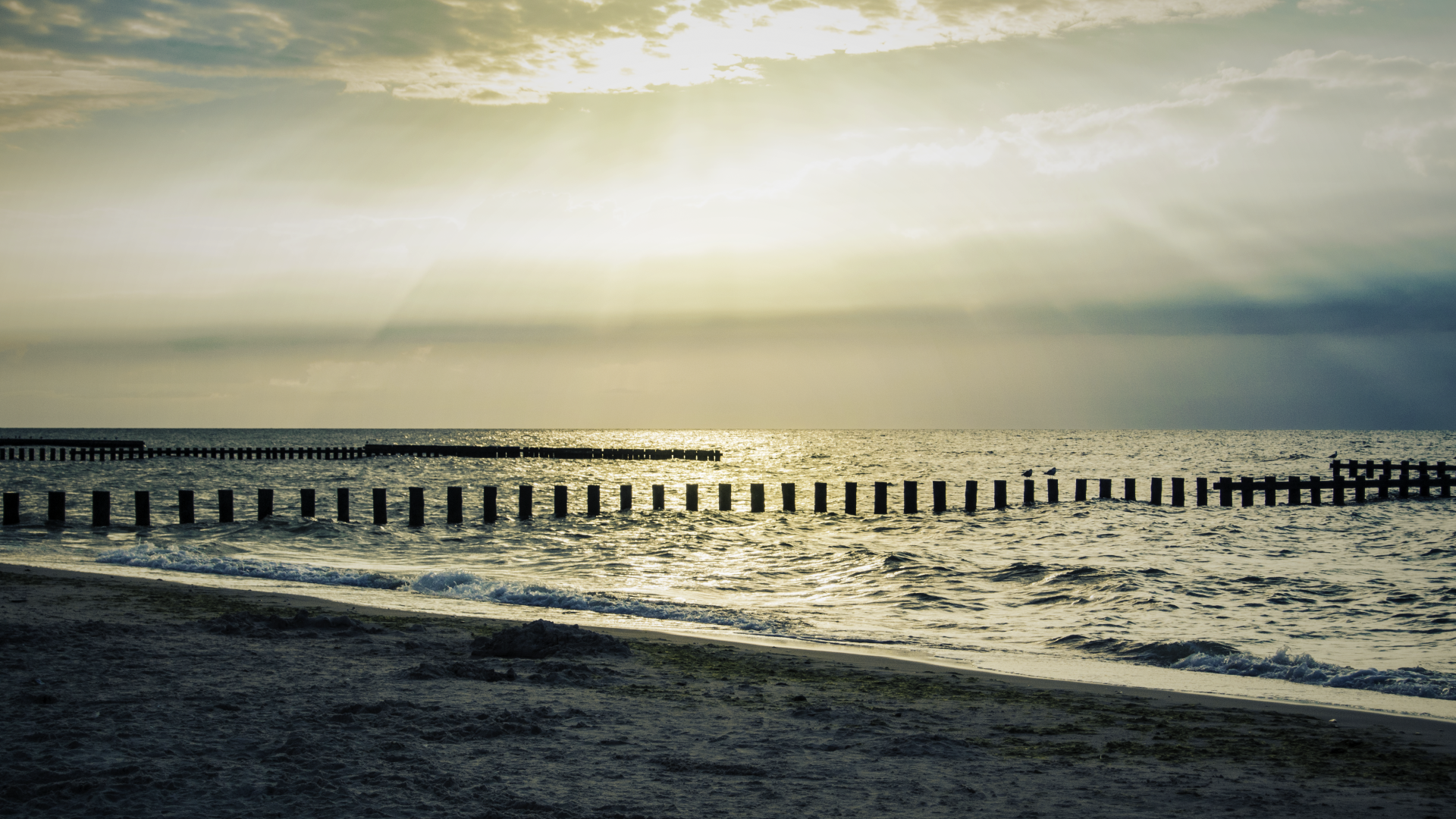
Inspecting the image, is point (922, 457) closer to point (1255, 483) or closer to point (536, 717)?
point (1255, 483)

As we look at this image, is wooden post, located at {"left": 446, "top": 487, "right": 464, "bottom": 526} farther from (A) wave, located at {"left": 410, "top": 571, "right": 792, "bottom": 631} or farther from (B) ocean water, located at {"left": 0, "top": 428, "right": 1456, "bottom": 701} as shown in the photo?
(A) wave, located at {"left": 410, "top": 571, "right": 792, "bottom": 631}

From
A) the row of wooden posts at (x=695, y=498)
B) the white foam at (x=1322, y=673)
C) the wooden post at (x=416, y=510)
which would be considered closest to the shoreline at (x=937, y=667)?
the white foam at (x=1322, y=673)

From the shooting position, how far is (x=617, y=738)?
550cm

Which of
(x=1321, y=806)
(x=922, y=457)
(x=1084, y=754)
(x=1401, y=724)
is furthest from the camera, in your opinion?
(x=922, y=457)

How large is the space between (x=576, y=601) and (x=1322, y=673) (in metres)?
8.07

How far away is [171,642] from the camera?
785cm

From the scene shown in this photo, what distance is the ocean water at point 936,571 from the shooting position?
9938 millimetres

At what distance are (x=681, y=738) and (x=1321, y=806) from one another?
3217 mm

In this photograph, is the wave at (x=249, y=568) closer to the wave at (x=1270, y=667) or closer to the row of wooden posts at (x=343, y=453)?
the wave at (x=1270, y=667)

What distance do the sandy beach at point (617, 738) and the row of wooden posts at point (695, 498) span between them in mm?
18420

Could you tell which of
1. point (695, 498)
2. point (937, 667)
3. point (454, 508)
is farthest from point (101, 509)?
point (937, 667)

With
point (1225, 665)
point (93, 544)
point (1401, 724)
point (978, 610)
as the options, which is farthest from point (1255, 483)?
point (93, 544)

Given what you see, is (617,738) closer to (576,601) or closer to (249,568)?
(576,601)

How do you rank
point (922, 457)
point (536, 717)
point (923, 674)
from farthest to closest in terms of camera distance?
1. point (922, 457)
2. point (923, 674)
3. point (536, 717)
